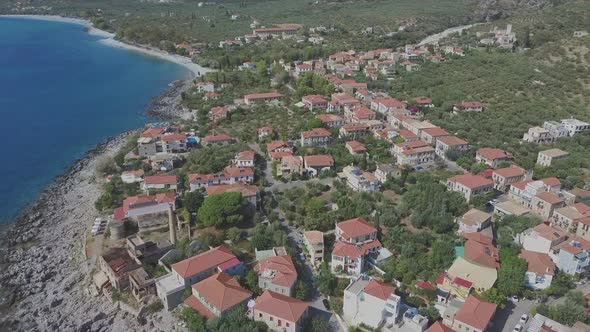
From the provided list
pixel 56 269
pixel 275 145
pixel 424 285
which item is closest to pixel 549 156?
pixel 424 285

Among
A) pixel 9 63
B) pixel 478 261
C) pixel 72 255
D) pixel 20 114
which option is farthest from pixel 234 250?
pixel 9 63

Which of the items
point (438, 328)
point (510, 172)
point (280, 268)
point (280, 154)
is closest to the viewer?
point (438, 328)

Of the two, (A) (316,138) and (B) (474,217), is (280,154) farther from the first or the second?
(B) (474,217)

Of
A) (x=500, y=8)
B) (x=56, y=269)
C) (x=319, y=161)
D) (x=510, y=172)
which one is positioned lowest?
(x=56, y=269)

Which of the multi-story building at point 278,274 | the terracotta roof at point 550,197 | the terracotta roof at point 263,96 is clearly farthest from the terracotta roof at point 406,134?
the multi-story building at point 278,274

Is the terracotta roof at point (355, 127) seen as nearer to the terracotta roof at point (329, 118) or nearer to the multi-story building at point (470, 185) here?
the terracotta roof at point (329, 118)
